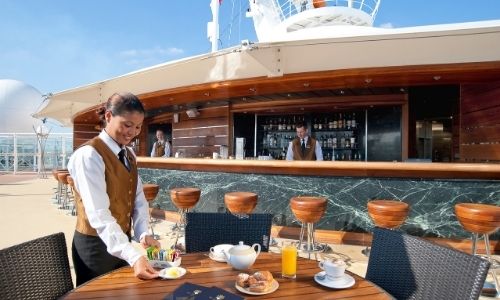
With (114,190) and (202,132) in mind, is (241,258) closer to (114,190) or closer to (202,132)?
(114,190)

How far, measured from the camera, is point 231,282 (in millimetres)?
1316

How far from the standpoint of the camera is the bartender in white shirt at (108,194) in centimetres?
138

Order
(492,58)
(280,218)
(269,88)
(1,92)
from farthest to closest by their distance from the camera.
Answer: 1. (1,92)
2. (269,88)
3. (280,218)
4. (492,58)

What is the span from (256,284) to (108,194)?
31.7 inches

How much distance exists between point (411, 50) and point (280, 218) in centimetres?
283

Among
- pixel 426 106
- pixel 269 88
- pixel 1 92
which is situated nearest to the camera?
pixel 269 88

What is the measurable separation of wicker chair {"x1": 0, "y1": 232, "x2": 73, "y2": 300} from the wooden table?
0.75 feet

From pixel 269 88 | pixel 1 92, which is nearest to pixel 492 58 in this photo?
pixel 269 88

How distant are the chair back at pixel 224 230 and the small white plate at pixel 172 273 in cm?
58

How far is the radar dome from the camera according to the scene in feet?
95.9

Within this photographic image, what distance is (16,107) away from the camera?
1178 inches

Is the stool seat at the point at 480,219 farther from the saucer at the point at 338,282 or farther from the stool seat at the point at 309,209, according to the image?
the saucer at the point at 338,282

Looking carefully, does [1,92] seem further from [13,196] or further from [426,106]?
[426,106]

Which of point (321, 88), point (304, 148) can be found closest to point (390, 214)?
point (304, 148)
